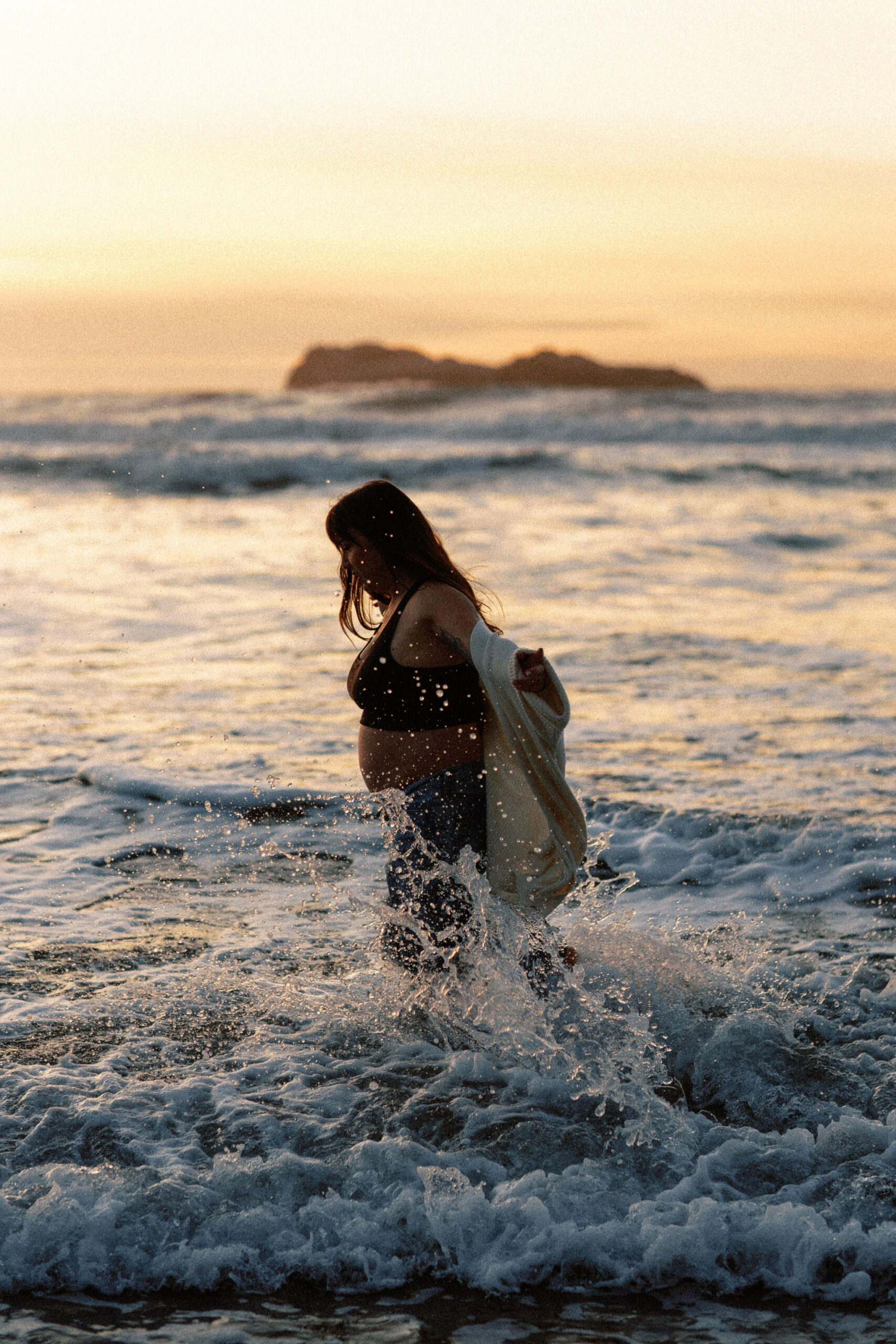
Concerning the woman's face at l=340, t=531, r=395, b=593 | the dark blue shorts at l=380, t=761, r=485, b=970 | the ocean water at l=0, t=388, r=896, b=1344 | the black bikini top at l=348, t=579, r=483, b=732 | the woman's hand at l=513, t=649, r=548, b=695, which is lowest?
the ocean water at l=0, t=388, r=896, b=1344

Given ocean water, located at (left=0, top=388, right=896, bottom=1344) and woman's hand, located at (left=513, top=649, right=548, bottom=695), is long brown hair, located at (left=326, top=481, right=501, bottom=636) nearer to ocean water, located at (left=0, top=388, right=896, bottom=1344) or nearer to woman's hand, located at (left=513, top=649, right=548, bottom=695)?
woman's hand, located at (left=513, top=649, right=548, bottom=695)

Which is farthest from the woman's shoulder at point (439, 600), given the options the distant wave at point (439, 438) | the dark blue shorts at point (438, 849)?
the distant wave at point (439, 438)

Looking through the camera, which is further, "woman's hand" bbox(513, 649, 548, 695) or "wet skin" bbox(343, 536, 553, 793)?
"wet skin" bbox(343, 536, 553, 793)

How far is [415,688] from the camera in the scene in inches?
168

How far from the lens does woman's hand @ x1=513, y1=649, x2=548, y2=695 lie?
12.8 ft

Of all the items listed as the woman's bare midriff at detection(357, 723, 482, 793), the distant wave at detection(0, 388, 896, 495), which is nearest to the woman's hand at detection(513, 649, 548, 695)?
the woman's bare midriff at detection(357, 723, 482, 793)

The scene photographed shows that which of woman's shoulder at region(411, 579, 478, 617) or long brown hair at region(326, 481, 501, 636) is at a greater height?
long brown hair at region(326, 481, 501, 636)

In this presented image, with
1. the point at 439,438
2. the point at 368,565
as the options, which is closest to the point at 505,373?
the point at 439,438

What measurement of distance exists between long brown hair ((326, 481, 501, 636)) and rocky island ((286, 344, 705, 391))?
54837 mm

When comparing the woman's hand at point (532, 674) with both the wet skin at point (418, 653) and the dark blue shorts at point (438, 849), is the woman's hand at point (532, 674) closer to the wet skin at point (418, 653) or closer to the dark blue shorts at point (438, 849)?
the wet skin at point (418, 653)

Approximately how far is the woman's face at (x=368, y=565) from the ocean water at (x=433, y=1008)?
88 cm

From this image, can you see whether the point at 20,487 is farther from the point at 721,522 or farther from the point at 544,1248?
the point at 544,1248

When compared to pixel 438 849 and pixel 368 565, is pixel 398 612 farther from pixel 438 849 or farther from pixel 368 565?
pixel 438 849

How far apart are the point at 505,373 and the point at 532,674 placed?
213 ft
